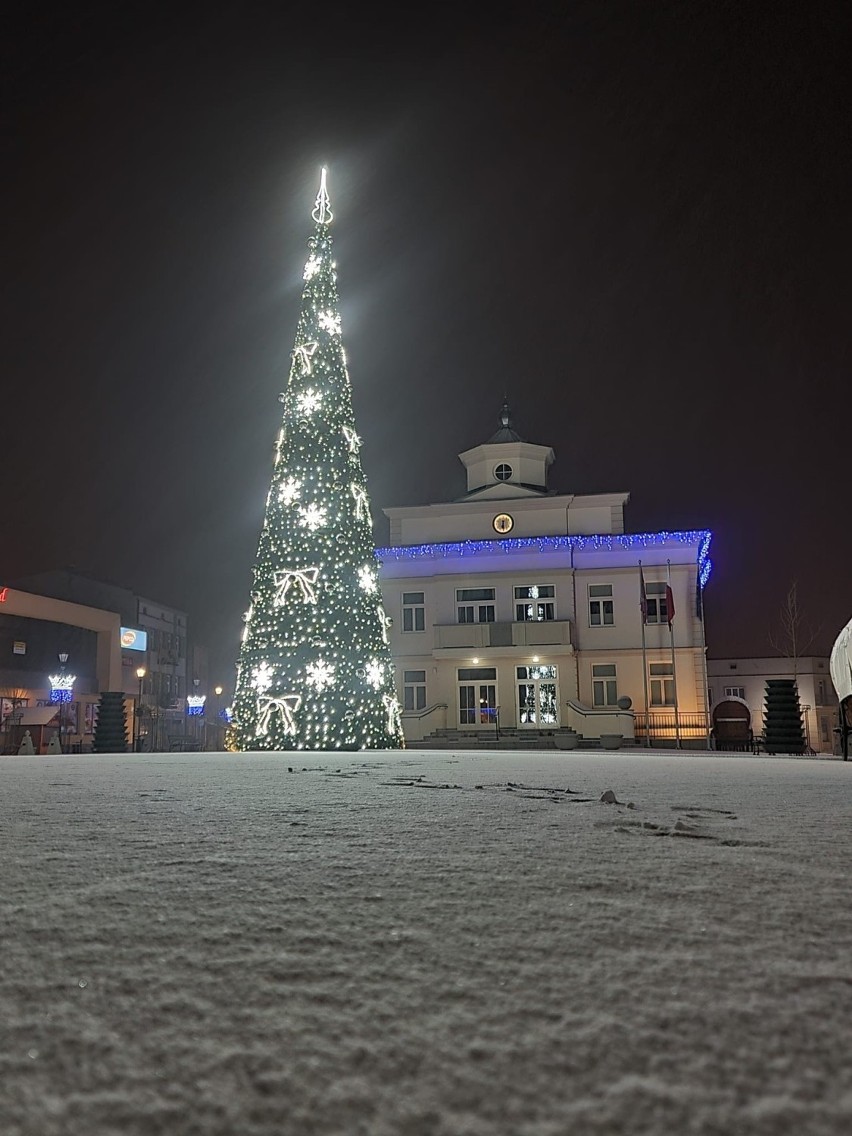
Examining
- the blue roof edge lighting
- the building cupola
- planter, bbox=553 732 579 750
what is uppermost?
the building cupola

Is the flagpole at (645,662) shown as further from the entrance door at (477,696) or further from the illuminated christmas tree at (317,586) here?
the illuminated christmas tree at (317,586)

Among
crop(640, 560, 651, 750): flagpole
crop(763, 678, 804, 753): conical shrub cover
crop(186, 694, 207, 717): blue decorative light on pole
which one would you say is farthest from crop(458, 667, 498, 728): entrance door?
crop(186, 694, 207, 717): blue decorative light on pole

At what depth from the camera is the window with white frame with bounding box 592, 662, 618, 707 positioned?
3675cm

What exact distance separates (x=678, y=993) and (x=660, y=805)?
4.20 metres

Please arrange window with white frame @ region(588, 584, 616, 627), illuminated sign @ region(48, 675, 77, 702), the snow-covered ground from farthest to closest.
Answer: window with white frame @ region(588, 584, 616, 627) → illuminated sign @ region(48, 675, 77, 702) → the snow-covered ground

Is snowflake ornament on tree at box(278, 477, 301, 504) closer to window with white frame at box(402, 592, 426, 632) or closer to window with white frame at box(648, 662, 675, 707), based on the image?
window with white frame at box(402, 592, 426, 632)

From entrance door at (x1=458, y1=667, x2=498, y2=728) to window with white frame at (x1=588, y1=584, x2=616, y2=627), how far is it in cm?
523

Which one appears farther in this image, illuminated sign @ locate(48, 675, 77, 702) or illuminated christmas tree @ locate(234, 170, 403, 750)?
illuminated sign @ locate(48, 675, 77, 702)

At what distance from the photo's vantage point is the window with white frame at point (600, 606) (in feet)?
124

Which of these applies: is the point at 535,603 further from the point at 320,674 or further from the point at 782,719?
the point at 320,674

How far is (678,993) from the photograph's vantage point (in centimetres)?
150

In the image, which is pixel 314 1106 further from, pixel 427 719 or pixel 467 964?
pixel 427 719

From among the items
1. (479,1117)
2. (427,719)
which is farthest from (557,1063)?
(427,719)

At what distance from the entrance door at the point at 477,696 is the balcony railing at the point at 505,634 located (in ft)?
4.51
